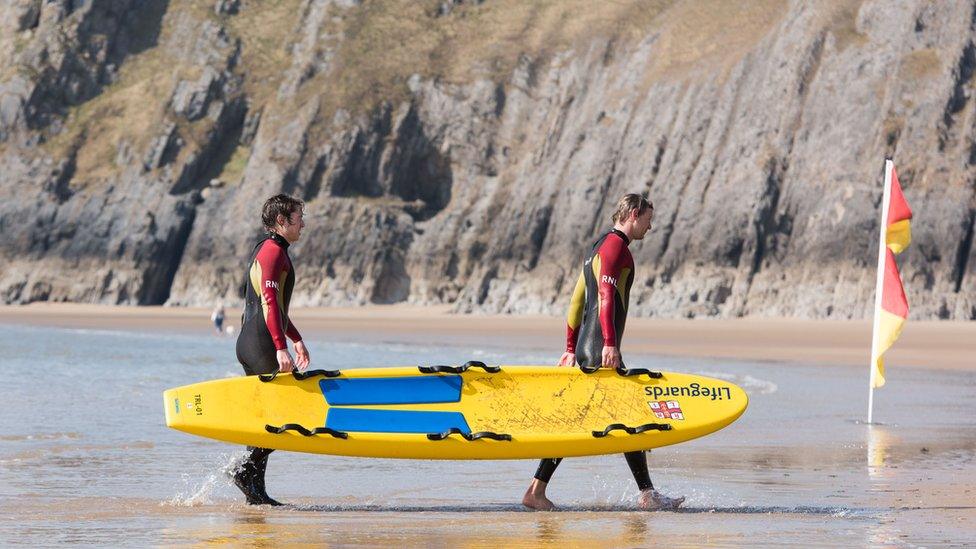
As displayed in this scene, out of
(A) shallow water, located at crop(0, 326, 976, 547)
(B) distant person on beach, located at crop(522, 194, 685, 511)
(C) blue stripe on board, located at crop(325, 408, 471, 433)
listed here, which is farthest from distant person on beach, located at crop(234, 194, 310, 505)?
(B) distant person on beach, located at crop(522, 194, 685, 511)

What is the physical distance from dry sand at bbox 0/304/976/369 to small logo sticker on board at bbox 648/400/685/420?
14.4 meters

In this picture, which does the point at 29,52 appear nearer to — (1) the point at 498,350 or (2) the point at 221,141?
(2) the point at 221,141

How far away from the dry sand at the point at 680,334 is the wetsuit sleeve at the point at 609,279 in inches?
584

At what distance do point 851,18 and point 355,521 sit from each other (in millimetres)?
48004

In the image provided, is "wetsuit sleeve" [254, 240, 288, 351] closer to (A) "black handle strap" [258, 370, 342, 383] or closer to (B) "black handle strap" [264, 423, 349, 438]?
(A) "black handle strap" [258, 370, 342, 383]

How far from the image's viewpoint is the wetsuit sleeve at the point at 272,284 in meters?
8.04

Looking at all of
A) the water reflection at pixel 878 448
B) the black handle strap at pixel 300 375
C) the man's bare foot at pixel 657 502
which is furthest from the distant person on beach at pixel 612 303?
the water reflection at pixel 878 448

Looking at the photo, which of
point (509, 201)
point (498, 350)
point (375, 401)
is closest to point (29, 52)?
point (509, 201)

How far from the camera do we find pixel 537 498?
25.9 feet

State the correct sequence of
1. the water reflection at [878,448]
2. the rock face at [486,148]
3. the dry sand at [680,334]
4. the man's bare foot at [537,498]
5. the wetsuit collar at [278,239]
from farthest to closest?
the rock face at [486,148] < the dry sand at [680,334] < the water reflection at [878,448] < the wetsuit collar at [278,239] < the man's bare foot at [537,498]

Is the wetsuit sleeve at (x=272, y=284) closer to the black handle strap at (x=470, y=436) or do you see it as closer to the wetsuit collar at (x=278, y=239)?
the wetsuit collar at (x=278, y=239)

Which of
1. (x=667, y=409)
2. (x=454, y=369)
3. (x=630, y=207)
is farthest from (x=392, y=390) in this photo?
(x=630, y=207)

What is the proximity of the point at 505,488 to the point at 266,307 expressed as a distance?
1955mm

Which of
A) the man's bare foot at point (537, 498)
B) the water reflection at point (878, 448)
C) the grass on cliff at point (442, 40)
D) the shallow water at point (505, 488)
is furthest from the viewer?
the grass on cliff at point (442, 40)
